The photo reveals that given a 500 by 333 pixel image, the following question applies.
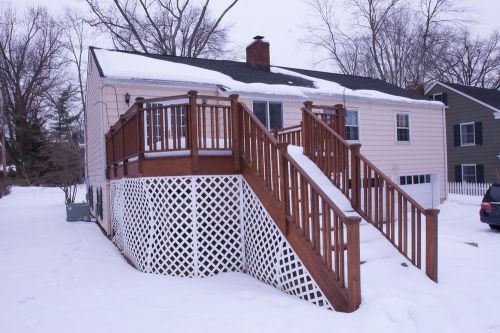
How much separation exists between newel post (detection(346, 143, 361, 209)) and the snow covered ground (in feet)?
1.86

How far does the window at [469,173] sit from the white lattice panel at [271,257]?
62.3 ft

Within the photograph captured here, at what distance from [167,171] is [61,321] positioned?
2497 mm

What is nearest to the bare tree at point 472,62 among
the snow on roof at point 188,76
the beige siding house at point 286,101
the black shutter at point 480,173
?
the black shutter at point 480,173

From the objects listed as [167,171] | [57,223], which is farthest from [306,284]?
[57,223]

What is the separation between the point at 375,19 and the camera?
2783 centimetres

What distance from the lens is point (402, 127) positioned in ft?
48.2

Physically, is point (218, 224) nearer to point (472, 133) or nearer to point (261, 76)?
point (261, 76)

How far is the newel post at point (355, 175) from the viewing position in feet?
18.2

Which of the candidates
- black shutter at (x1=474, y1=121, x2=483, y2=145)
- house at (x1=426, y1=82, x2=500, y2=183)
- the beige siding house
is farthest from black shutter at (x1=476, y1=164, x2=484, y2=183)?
the beige siding house

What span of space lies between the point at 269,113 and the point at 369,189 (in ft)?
20.4

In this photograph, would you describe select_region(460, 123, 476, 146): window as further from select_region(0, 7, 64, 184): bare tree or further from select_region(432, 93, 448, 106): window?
select_region(0, 7, 64, 184): bare tree

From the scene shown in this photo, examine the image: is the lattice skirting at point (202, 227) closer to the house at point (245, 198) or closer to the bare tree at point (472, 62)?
the house at point (245, 198)

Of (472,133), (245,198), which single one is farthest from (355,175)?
(472,133)

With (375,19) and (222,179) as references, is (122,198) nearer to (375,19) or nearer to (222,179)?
(222,179)
